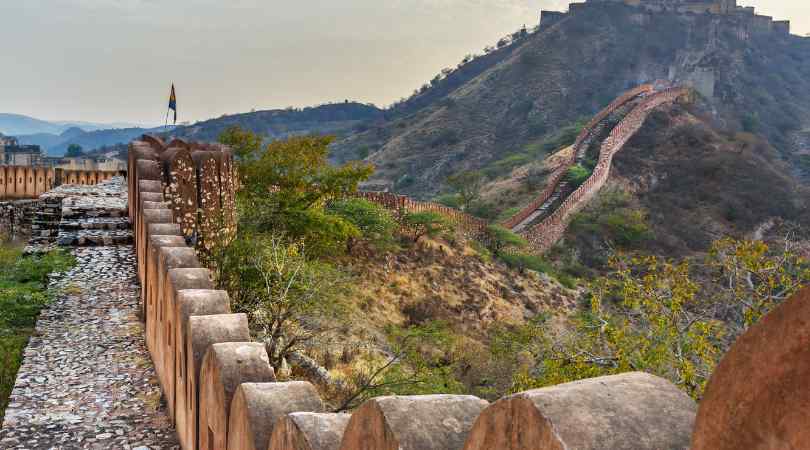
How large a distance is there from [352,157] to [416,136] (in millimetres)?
9275

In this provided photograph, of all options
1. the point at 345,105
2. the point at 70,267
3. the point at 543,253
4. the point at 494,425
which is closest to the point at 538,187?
the point at 543,253

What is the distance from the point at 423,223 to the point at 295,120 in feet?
→ 357

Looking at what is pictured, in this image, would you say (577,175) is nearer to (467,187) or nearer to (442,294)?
(467,187)

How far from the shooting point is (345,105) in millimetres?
136375

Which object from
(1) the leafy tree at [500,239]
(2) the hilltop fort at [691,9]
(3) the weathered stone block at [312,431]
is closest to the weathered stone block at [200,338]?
(3) the weathered stone block at [312,431]

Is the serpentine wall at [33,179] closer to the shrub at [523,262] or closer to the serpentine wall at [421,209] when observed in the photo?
the serpentine wall at [421,209]

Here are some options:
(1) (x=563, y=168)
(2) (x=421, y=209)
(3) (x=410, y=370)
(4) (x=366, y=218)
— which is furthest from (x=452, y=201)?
(3) (x=410, y=370)

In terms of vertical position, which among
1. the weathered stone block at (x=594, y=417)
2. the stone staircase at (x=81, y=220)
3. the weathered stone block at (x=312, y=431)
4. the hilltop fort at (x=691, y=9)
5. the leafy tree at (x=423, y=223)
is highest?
the hilltop fort at (x=691, y=9)

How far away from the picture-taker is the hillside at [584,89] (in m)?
60.4

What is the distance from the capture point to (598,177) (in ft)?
115

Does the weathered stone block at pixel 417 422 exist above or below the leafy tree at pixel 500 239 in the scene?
above

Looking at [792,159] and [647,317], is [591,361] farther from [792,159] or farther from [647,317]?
[792,159]

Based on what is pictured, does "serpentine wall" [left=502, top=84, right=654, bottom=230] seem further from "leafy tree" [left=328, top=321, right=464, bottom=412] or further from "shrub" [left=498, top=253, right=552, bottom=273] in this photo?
"leafy tree" [left=328, top=321, right=464, bottom=412]

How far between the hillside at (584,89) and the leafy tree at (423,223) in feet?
94.0
